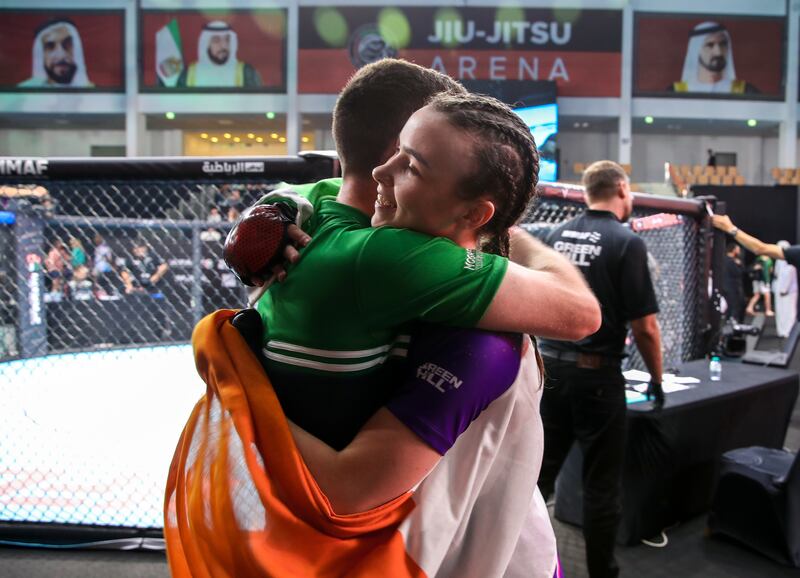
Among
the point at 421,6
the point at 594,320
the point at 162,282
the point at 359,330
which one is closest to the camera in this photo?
the point at 359,330

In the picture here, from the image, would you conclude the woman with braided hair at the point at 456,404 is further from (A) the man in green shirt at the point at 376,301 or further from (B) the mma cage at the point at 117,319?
(B) the mma cage at the point at 117,319

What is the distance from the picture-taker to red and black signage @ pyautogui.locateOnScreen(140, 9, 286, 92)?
17.5m

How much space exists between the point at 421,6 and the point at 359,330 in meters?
18.2

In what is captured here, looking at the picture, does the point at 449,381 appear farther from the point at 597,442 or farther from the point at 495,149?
the point at 597,442

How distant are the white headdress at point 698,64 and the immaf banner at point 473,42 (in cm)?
203

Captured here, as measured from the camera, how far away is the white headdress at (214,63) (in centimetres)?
1752

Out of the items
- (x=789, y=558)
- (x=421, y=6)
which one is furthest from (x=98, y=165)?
(x=421, y=6)

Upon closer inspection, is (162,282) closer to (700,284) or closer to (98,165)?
(98,165)

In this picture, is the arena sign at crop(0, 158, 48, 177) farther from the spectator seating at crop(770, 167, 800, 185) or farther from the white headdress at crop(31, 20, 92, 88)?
the spectator seating at crop(770, 167, 800, 185)

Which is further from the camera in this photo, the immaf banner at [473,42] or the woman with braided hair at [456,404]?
the immaf banner at [473,42]

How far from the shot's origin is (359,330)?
0.86 metres

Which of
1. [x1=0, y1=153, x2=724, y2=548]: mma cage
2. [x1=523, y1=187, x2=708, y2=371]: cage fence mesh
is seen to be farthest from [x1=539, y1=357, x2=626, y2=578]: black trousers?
[x1=523, y1=187, x2=708, y2=371]: cage fence mesh

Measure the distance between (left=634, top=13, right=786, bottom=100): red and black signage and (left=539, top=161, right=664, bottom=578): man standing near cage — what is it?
55.0 ft

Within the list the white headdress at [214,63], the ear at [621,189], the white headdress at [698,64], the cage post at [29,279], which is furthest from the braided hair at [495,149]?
the white headdress at [698,64]
